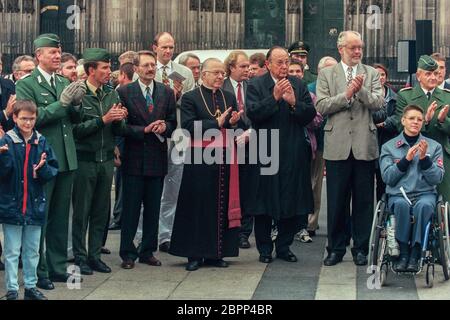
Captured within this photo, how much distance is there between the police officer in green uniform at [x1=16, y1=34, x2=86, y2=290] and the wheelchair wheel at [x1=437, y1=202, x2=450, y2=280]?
348 cm

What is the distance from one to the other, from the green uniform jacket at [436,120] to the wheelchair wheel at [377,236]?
49.6 inches

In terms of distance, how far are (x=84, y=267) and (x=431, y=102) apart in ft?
12.9

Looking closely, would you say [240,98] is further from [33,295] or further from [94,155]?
[33,295]

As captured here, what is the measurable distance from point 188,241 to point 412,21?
42.9 feet

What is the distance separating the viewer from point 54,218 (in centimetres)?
1211

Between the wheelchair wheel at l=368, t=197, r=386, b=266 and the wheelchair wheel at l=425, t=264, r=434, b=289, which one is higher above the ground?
the wheelchair wheel at l=368, t=197, r=386, b=266

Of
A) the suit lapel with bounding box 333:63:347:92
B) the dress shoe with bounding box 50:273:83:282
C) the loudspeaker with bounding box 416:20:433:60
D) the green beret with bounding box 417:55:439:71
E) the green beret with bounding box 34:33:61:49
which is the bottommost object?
the dress shoe with bounding box 50:273:83:282

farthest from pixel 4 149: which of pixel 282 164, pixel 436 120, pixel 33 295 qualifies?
pixel 436 120

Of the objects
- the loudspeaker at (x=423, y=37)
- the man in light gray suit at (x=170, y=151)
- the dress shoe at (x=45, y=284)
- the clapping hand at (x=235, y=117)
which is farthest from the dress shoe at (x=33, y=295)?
the loudspeaker at (x=423, y=37)

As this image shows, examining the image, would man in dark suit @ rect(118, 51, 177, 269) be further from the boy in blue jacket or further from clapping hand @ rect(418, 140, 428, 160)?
clapping hand @ rect(418, 140, 428, 160)

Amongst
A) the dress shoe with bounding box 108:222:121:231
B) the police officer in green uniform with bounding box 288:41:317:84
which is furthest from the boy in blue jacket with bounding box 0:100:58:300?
the police officer in green uniform with bounding box 288:41:317:84

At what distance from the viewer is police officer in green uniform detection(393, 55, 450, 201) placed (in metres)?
13.0

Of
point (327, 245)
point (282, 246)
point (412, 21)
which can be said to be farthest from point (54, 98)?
point (412, 21)

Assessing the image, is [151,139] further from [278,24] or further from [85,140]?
[278,24]
